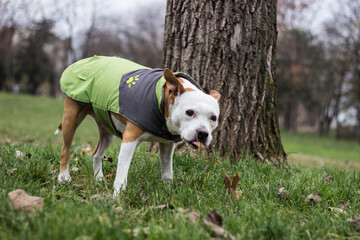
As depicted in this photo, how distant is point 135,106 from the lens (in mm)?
3004

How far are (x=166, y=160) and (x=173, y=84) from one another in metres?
0.89

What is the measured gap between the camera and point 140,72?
3.34 m

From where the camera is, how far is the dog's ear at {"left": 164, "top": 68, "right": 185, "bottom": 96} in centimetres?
280

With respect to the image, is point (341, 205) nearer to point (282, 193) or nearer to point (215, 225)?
point (282, 193)

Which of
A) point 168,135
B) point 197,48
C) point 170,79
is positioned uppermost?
point 197,48

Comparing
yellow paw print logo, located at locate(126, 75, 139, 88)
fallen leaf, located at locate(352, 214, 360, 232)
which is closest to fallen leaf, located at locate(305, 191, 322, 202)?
fallen leaf, located at locate(352, 214, 360, 232)

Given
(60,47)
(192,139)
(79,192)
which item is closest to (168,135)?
(192,139)

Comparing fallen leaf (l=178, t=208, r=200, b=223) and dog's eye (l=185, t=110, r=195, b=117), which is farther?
dog's eye (l=185, t=110, r=195, b=117)

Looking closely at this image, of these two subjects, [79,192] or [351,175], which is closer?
[79,192]

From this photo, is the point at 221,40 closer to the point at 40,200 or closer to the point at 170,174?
the point at 170,174

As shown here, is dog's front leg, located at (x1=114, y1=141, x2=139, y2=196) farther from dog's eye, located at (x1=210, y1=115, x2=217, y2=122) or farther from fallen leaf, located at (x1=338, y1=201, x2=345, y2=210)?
fallen leaf, located at (x1=338, y1=201, x2=345, y2=210)

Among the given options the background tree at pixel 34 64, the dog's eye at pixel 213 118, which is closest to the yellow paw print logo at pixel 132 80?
the dog's eye at pixel 213 118

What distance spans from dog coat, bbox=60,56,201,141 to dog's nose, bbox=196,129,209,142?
0.46 metres

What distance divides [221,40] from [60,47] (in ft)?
120
